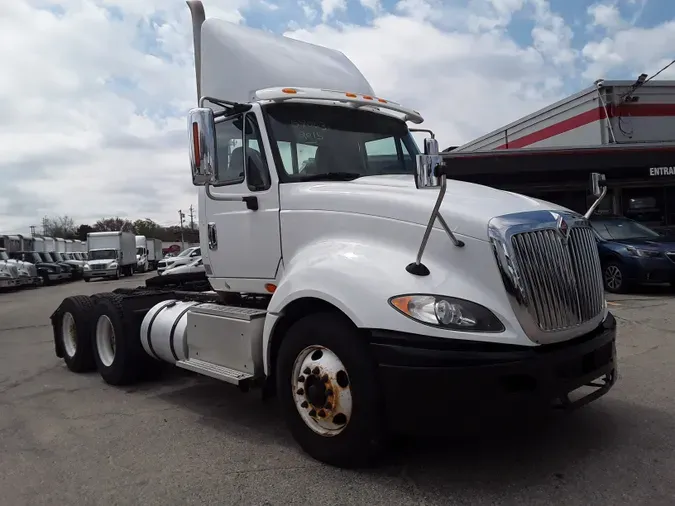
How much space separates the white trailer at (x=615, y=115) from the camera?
A: 1584cm

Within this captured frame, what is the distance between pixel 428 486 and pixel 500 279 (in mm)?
1308

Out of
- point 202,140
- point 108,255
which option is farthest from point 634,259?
point 108,255

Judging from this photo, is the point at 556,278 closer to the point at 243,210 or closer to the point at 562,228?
the point at 562,228

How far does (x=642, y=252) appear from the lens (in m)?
11.5

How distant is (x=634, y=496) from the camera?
3354mm

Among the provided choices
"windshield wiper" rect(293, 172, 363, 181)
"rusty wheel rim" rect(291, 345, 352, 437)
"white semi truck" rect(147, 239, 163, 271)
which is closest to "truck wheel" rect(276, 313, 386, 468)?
"rusty wheel rim" rect(291, 345, 352, 437)

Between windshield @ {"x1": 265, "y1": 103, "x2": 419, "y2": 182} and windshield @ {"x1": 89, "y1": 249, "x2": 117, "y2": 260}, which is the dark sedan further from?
windshield @ {"x1": 89, "y1": 249, "x2": 117, "y2": 260}

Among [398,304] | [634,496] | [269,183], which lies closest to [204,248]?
[269,183]

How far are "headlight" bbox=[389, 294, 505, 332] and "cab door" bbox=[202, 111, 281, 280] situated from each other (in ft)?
5.30

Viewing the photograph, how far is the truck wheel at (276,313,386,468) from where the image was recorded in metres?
3.57

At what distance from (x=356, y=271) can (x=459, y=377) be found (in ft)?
2.97

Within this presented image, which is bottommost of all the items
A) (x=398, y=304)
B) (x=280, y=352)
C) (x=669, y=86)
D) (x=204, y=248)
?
(x=280, y=352)

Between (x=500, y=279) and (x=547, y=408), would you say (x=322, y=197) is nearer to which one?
(x=500, y=279)

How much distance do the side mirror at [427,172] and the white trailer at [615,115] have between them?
13520mm
